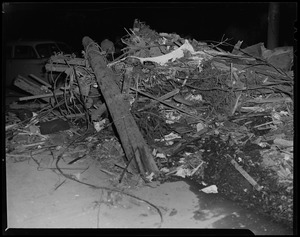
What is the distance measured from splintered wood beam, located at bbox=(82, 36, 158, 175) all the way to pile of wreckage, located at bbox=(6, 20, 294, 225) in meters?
0.01

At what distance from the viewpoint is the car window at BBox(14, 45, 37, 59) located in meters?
9.10

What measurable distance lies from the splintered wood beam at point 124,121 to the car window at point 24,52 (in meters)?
4.19

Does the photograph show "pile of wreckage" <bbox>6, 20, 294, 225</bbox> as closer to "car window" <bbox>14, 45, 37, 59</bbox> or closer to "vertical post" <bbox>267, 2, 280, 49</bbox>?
"vertical post" <bbox>267, 2, 280, 49</bbox>

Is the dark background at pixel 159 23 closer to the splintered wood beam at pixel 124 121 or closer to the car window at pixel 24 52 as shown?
the car window at pixel 24 52

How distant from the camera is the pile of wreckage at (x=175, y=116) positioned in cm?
408

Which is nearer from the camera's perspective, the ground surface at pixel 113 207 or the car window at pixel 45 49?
the ground surface at pixel 113 207

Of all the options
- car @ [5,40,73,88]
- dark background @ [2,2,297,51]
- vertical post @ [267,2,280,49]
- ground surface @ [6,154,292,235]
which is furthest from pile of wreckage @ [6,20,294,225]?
dark background @ [2,2,297,51]

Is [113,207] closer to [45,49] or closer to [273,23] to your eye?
[45,49]

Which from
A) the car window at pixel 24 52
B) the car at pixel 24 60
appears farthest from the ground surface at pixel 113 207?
the car window at pixel 24 52

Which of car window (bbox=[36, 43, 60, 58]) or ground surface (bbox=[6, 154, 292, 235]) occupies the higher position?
car window (bbox=[36, 43, 60, 58])

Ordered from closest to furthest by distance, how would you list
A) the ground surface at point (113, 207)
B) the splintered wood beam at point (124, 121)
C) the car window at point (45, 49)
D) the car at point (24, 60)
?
1. the ground surface at point (113, 207)
2. the splintered wood beam at point (124, 121)
3. the car at point (24, 60)
4. the car window at point (45, 49)

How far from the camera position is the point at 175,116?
17.8 feet

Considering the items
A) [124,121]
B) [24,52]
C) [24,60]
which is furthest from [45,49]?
[124,121]

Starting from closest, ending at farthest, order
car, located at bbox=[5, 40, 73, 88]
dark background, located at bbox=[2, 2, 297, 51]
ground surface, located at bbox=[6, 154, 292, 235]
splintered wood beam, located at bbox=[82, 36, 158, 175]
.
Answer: ground surface, located at bbox=[6, 154, 292, 235], splintered wood beam, located at bbox=[82, 36, 158, 175], car, located at bbox=[5, 40, 73, 88], dark background, located at bbox=[2, 2, 297, 51]
